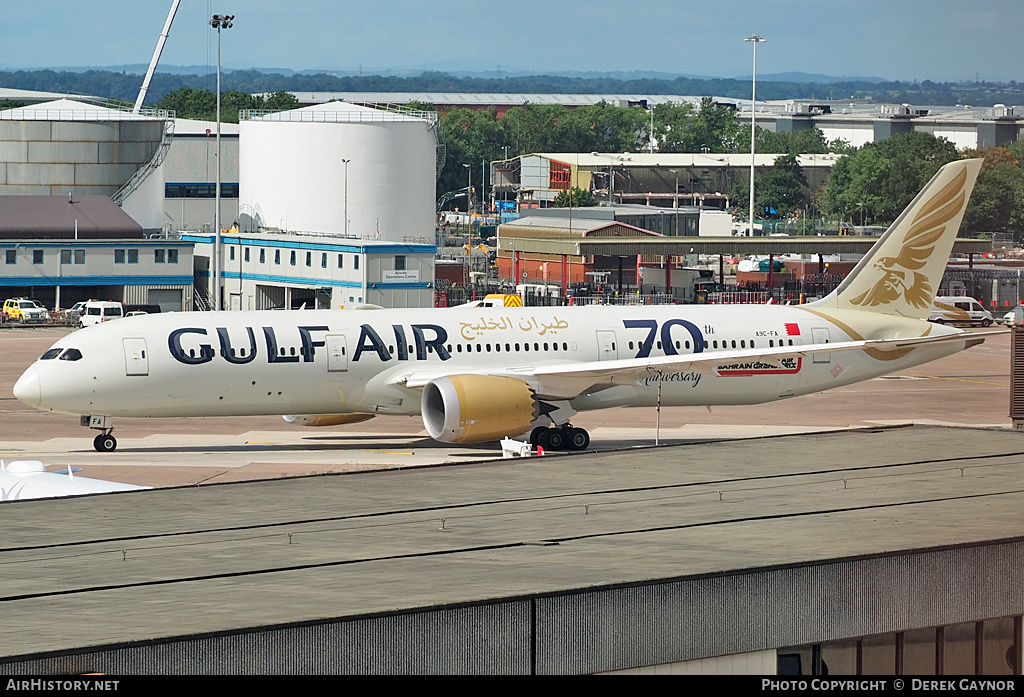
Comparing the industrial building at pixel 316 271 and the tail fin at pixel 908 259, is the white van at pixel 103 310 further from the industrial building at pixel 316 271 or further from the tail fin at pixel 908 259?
the tail fin at pixel 908 259

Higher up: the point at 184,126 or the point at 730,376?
the point at 184,126

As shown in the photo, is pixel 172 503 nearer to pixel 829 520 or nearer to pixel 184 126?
pixel 829 520

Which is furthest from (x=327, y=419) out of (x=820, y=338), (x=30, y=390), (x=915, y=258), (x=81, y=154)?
(x=81, y=154)

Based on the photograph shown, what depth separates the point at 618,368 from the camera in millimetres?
48469

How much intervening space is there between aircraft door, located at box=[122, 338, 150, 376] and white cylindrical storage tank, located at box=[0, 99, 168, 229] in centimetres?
8260

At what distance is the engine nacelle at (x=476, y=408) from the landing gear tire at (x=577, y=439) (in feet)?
5.80

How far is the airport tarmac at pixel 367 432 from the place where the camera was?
46000mm

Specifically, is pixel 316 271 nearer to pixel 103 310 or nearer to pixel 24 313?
pixel 103 310

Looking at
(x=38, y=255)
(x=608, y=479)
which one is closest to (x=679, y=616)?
(x=608, y=479)

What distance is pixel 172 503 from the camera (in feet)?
94.5

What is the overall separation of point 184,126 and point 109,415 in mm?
120429

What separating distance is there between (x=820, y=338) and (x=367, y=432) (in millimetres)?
16864

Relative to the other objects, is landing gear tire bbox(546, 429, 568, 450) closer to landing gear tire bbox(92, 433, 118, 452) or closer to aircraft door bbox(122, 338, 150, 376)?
aircraft door bbox(122, 338, 150, 376)

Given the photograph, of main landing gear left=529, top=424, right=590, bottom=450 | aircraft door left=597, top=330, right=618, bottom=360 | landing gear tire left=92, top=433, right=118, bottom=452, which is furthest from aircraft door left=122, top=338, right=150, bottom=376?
aircraft door left=597, top=330, right=618, bottom=360
